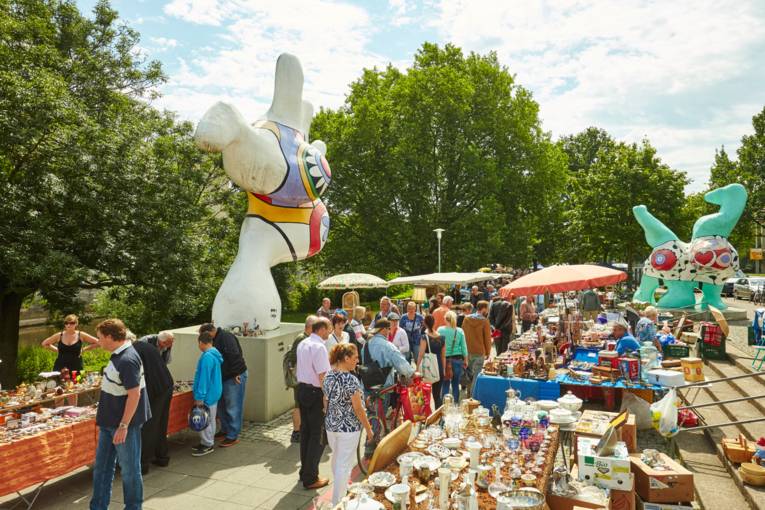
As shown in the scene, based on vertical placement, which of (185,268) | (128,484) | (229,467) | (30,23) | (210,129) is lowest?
(229,467)

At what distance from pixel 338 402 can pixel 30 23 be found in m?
12.3

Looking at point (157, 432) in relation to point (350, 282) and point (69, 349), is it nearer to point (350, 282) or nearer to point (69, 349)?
point (69, 349)

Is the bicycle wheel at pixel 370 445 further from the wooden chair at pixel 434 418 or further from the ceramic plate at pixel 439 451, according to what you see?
the ceramic plate at pixel 439 451

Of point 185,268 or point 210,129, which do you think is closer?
point 210,129

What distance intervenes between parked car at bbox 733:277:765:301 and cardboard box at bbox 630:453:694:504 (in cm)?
2788

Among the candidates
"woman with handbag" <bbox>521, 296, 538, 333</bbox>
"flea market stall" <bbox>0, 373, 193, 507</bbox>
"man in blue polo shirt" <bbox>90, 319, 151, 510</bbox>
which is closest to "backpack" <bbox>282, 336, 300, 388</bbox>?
"flea market stall" <bbox>0, 373, 193, 507</bbox>

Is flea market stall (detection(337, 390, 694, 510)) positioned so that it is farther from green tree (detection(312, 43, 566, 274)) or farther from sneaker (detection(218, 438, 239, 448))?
green tree (detection(312, 43, 566, 274))

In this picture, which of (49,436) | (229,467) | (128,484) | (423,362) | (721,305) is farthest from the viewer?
(721,305)

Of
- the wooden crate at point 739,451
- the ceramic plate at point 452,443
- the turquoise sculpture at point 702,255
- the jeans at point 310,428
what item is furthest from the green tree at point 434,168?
the ceramic plate at point 452,443

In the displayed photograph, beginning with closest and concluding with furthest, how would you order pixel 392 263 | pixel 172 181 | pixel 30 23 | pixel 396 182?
1. pixel 30 23
2. pixel 172 181
3. pixel 396 182
4. pixel 392 263

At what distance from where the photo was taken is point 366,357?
6.17 meters

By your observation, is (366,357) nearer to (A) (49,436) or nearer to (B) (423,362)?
(B) (423,362)

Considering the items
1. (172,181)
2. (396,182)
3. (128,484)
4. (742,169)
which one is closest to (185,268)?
(172,181)

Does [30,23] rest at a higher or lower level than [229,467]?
higher
